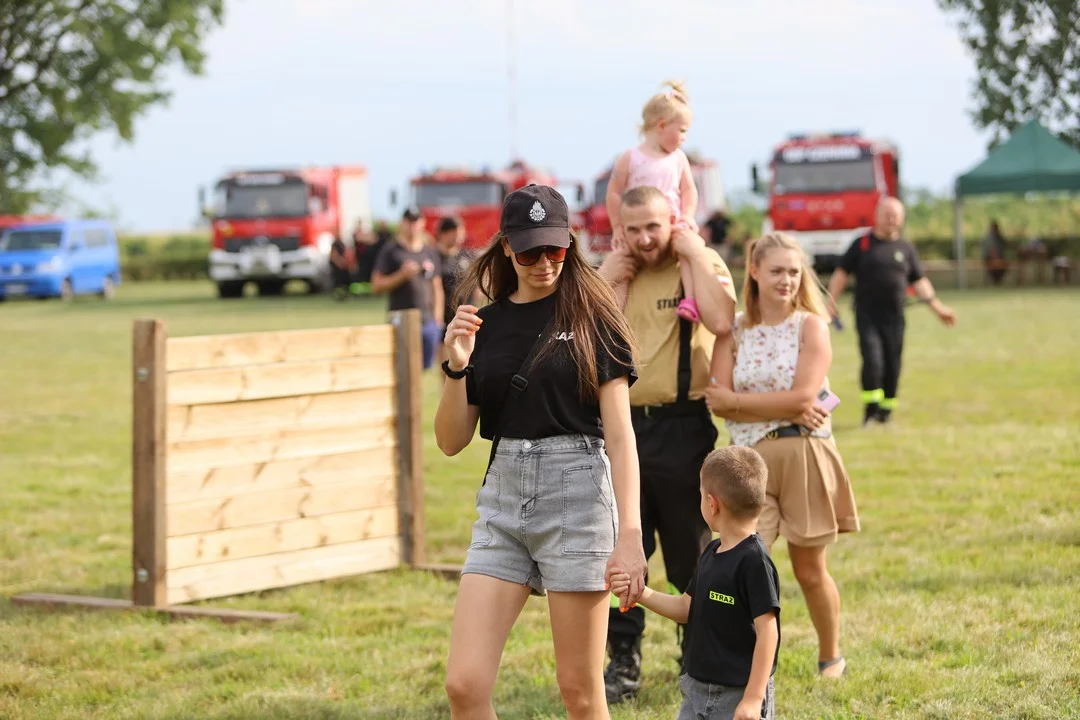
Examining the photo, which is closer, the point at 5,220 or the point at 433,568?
the point at 433,568

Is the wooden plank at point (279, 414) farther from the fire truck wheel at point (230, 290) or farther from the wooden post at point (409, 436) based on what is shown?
the fire truck wheel at point (230, 290)

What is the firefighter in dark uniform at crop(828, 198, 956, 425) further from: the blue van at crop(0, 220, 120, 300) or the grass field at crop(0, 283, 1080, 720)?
the blue van at crop(0, 220, 120, 300)

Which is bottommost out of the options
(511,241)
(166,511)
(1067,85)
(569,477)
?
(166,511)

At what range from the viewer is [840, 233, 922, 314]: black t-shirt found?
1170 centimetres

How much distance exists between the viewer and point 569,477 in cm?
400

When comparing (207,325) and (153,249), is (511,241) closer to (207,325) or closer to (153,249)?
(207,325)

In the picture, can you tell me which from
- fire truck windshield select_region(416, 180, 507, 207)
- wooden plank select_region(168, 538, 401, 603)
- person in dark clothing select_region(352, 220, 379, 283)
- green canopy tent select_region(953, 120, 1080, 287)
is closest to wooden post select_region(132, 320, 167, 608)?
wooden plank select_region(168, 538, 401, 603)

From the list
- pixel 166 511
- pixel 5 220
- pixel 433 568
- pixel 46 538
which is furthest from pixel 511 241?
pixel 5 220

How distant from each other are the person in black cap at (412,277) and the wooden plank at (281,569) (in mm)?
5219

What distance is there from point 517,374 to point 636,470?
42 cm

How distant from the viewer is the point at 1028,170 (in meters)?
30.0

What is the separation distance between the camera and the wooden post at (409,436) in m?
7.94

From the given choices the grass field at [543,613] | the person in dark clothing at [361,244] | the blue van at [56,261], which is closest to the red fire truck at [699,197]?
the person in dark clothing at [361,244]

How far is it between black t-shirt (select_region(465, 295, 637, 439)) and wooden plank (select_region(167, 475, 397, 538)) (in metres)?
3.26
